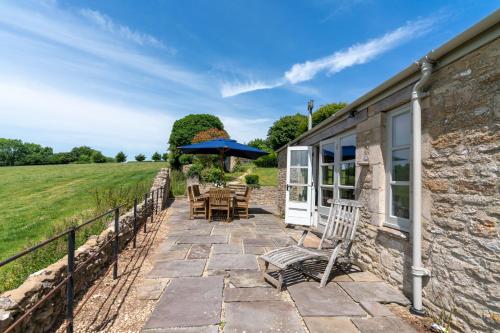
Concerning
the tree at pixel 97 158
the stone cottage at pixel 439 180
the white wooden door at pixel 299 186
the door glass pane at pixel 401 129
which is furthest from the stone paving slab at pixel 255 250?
the tree at pixel 97 158

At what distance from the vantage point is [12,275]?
10.5ft

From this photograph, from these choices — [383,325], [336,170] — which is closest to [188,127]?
[336,170]

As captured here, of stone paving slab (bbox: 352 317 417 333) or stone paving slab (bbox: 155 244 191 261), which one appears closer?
stone paving slab (bbox: 352 317 417 333)

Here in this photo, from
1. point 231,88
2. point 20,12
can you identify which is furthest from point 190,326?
point 231,88

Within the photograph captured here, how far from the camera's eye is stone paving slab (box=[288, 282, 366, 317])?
97.0 inches

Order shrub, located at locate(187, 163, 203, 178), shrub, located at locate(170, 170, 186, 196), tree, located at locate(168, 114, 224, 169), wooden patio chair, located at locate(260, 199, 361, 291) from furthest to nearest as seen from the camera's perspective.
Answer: tree, located at locate(168, 114, 224, 169) < shrub, located at locate(187, 163, 203, 178) < shrub, located at locate(170, 170, 186, 196) < wooden patio chair, located at locate(260, 199, 361, 291)

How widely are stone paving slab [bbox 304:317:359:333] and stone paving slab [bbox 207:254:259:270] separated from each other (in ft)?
4.87

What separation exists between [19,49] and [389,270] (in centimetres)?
694

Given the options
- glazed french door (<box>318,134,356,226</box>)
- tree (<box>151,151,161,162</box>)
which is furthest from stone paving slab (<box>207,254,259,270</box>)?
tree (<box>151,151,161,162</box>)

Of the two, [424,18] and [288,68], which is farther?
[288,68]

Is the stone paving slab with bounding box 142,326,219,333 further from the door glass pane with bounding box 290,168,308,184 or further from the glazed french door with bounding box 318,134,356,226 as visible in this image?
the door glass pane with bounding box 290,168,308,184

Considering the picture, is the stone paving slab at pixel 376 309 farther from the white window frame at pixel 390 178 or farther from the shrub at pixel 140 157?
the shrub at pixel 140 157

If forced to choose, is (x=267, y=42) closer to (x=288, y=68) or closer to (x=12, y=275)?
(x=288, y=68)

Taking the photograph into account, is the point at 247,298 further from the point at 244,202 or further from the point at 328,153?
the point at 244,202
